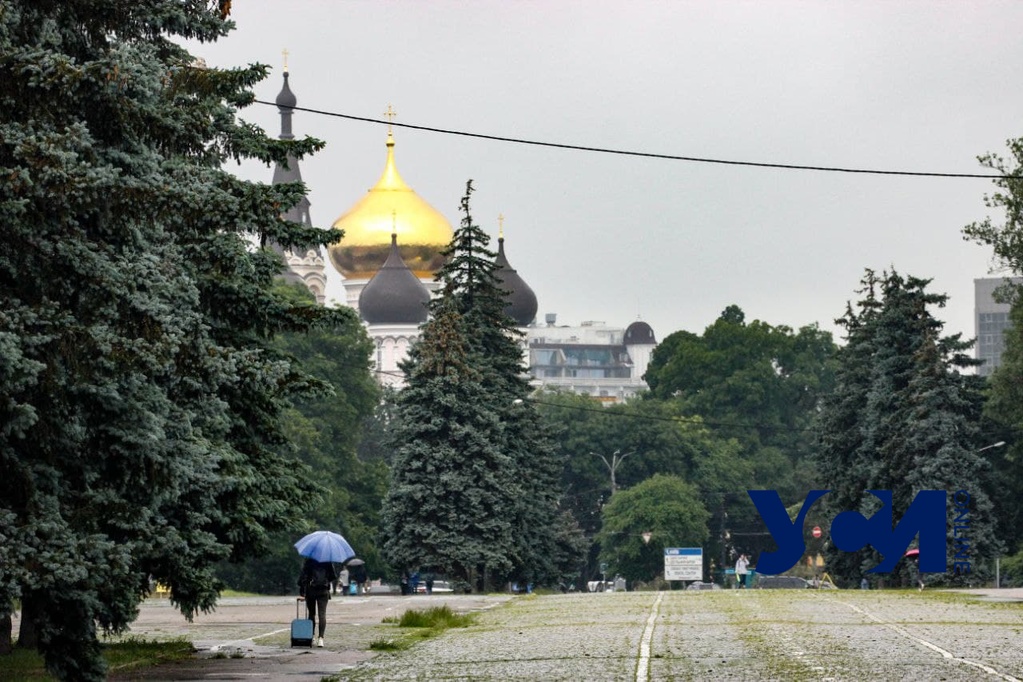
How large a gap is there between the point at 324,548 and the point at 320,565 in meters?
0.40

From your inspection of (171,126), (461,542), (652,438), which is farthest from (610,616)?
(652,438)

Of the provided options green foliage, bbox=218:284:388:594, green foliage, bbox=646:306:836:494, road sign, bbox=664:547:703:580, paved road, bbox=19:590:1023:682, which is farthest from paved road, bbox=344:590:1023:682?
green foliage, bbox=646:306:836:494

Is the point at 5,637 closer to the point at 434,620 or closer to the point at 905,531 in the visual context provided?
the point at 434,620

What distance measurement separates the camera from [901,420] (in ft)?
224

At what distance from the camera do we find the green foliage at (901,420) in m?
65.9

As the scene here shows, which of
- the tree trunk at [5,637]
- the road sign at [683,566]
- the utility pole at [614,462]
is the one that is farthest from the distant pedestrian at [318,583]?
the utility pole at [614,462]

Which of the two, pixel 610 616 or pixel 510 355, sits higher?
pixel 510 355

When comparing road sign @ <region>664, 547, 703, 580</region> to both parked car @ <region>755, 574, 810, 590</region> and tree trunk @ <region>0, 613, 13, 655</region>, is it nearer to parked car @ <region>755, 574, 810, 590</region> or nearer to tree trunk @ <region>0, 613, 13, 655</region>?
parked car @ <region>755, 574, 810, 590</region>

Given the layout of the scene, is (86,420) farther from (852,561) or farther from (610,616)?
(852,561)

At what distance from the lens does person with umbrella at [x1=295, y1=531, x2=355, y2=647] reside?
26.5 meters

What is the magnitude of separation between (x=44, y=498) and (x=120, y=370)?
114cm

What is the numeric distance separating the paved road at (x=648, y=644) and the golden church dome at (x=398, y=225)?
131196mm

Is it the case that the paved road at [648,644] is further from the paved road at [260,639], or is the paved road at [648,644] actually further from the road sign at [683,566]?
the road sign at [683,566]

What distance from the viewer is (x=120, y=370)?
54.0ft
